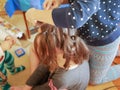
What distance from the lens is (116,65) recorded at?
1387 millimetres

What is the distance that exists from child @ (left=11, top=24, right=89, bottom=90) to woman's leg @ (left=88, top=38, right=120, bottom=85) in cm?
8

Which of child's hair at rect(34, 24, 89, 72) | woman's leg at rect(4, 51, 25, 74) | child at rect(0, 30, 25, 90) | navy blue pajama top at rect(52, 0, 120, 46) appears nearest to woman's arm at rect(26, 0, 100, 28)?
navy blue pajama top at rect(52, 0, 120, 46)

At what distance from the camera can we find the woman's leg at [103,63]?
1008 millimetres

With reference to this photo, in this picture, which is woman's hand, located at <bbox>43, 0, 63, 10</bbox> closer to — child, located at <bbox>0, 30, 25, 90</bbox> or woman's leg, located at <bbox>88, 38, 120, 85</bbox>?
woman's leg, located at <bbox>88, 38, 120, 85</bbox>

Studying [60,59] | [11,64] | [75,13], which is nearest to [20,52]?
[11,64]

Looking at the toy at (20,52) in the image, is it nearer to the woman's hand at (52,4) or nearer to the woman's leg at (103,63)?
the woman's leg at (103,63)

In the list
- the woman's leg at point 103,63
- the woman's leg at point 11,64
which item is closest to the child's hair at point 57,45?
the woman's leg at point 103,63

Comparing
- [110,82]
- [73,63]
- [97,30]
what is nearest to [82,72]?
[73,63]

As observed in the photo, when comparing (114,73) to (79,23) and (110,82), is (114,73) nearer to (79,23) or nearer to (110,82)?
(110,82)

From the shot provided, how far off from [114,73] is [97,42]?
0.47 meters

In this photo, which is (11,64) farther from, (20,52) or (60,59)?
(60,59)

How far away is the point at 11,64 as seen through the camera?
1.33m

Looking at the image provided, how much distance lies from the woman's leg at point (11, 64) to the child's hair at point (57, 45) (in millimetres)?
446

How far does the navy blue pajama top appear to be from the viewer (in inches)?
23.0
